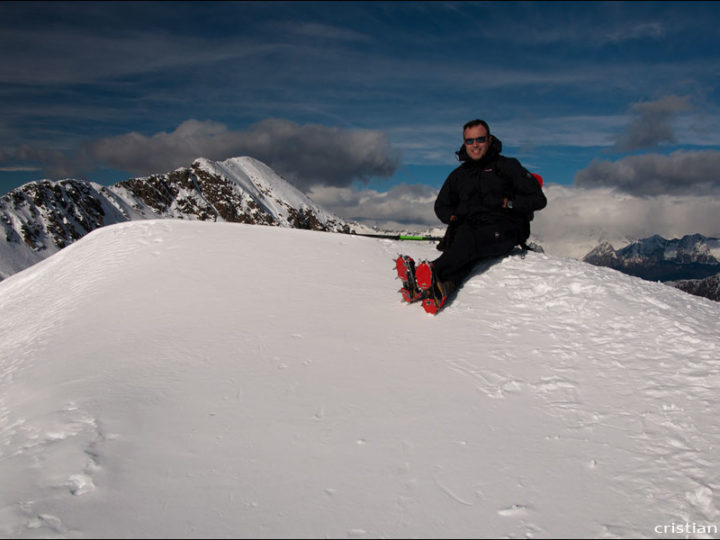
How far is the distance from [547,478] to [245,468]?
92.6 inches

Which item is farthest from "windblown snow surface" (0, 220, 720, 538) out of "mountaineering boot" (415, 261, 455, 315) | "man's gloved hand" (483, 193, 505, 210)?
"man's gloved hand" (483, 193, 505, 210)

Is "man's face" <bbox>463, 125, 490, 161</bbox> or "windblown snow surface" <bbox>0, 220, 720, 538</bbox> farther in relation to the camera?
"man's face" <bbox>463, 125, 490, 161</bbox>

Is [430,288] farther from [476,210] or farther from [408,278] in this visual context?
[476,210]

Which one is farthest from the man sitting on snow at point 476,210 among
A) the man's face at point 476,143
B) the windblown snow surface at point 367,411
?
the windblown snow surface at point 367,411

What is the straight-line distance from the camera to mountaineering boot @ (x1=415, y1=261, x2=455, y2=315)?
677cm

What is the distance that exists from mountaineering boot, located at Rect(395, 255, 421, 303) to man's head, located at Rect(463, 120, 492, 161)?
211 cm

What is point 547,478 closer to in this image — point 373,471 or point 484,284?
point 373,471

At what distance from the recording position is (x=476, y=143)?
7.16m

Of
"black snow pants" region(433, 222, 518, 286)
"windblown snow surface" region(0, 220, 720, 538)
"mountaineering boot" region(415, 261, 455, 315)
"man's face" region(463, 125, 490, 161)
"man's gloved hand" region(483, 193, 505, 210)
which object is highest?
"man's face" region(463, 125, 490, 161)

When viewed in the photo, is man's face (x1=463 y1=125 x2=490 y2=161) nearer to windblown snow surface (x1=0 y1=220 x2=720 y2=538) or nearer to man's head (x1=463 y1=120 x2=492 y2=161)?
man's head (x1=463 y1=120 x2=492 y2=161)

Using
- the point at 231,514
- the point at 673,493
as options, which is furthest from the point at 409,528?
the point at 673,493

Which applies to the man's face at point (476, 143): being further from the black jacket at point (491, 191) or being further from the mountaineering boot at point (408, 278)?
the mountaineering boot at point (408, 278)

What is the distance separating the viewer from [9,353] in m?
6.54

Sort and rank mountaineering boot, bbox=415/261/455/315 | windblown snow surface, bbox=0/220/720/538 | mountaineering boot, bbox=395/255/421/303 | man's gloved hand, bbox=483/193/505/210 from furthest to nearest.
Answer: man's gloved hand, bbox=483/193/505/210 → mountaineering boot, bbox=395/255/421/303 → mountaineering boot, bbox=415/261/455/315 → windblown snow surface, bbox=0/220/720/538
